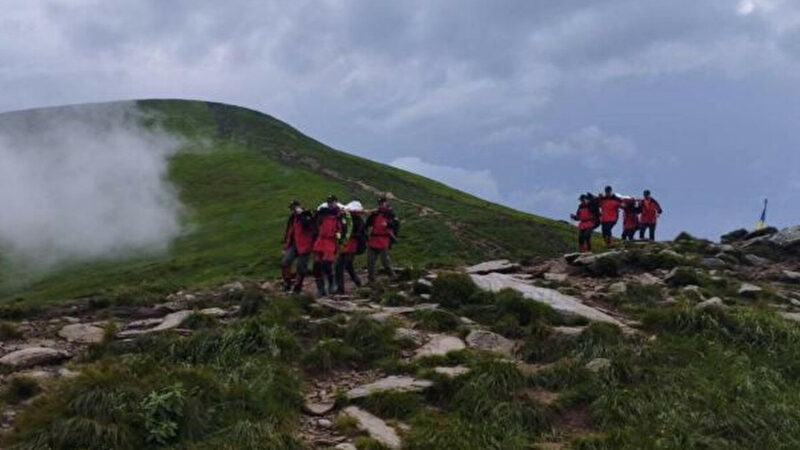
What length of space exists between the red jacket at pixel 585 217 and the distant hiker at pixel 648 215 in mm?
6471

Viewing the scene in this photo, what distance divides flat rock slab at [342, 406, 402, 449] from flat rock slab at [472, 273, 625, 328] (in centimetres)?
682

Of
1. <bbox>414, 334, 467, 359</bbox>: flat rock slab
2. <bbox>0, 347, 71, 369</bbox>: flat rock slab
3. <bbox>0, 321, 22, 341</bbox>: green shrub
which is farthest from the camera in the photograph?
<bbox>0, 321, 22, 341</bbox>: green shrub

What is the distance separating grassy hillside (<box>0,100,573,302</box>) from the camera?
3800 cm

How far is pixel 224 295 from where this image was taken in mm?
22469

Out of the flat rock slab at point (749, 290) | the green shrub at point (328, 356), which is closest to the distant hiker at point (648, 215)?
the flat rock slab at point (749, 290)

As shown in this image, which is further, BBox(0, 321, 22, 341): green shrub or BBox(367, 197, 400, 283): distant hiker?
BBox(367, 197, 400, 283): distant hiker

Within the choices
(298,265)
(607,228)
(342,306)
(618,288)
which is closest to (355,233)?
(298,265)

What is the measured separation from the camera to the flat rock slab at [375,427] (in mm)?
10610

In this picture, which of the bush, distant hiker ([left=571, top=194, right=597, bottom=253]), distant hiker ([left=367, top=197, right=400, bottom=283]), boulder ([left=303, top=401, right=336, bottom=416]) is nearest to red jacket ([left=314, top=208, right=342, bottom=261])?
distant hiker ([left=367, top=197, right=400, bottom=283])

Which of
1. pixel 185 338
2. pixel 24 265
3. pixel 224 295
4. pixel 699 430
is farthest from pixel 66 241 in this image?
pixel 699 430

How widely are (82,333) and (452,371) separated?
29.8ft

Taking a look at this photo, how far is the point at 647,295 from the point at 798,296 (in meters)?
4.69

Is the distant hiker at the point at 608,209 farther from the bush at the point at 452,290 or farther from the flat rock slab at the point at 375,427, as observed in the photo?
the flat rock slab at the point at 375,427

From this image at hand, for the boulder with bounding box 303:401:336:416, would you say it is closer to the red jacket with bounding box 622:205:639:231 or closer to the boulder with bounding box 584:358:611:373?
the boulder with bounding box 584:358:611:373
